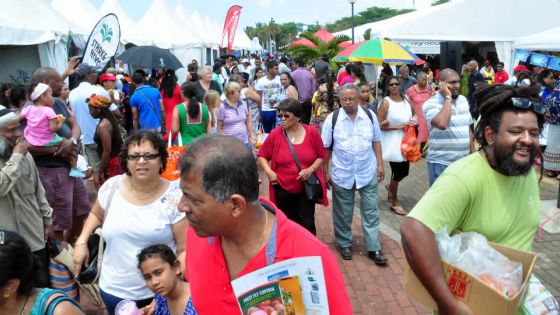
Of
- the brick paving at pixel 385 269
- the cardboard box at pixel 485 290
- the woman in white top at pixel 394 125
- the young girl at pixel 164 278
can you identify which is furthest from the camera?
the woman in white top at pixel 394 125

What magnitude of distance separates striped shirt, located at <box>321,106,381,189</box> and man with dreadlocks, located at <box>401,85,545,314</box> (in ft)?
8.98

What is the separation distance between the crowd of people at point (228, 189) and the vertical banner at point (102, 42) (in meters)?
0.96

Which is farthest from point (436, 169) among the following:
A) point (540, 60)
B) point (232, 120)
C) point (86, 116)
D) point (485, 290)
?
point (540, 60)

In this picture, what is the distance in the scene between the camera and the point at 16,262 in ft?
6.81

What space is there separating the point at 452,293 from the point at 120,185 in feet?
6.85

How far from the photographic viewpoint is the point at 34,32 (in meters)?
9.94

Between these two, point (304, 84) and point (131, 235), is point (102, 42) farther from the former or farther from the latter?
point (131, 235)

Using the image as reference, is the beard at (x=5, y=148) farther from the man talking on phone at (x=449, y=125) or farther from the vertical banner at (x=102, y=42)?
the vertical banner at (x=102, y=42)

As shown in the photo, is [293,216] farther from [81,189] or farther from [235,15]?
[235,15]

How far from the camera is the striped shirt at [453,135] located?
5223 mm

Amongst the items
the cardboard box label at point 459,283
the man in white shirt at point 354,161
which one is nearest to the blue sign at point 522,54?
the man in white shirt at point 354,161

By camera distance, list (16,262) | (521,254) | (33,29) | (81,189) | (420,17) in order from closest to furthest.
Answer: (521,254), (16,262), (81,189), (33,29), (420,17)

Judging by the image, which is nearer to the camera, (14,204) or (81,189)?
(14,204)

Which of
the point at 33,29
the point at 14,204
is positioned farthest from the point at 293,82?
the point at 14,204
